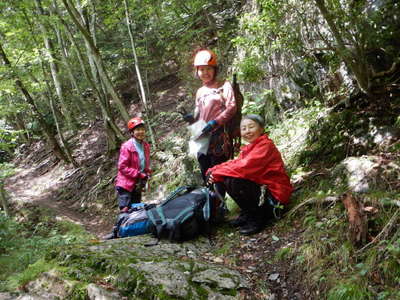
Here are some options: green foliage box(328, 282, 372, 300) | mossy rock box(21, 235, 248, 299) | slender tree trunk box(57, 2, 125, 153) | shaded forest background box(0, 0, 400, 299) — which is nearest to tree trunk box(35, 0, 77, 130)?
shaded forest background box(0, 0, 400, 299)

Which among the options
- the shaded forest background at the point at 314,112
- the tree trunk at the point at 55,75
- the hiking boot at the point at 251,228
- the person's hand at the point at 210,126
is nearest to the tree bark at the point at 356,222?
the shaded forest background at the point at 314,112

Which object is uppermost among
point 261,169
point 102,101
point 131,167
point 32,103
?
point 32,103

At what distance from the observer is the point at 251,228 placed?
4.08 meters

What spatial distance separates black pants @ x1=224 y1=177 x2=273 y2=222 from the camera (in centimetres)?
389

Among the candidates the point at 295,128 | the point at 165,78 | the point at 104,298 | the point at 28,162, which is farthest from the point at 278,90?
the point at 28,162

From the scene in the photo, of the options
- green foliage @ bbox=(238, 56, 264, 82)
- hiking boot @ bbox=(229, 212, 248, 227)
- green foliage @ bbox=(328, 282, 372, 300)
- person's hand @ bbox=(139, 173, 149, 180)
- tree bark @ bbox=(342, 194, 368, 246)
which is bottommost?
green foliage @ bbox=(328, 282, 372, 300)

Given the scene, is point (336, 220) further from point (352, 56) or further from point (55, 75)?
point (55, 75)

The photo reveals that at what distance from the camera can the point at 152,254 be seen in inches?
139

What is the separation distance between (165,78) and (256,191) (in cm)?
1264

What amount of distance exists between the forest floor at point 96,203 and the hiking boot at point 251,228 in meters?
0.07

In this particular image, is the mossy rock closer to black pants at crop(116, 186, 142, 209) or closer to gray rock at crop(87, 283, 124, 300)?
gray rock at crop(87, 283, 124, 300)

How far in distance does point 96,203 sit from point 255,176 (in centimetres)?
806

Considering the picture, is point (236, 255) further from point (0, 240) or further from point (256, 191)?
point (0, 240)

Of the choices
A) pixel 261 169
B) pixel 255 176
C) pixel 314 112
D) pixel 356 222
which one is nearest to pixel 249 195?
pixel 255 176
